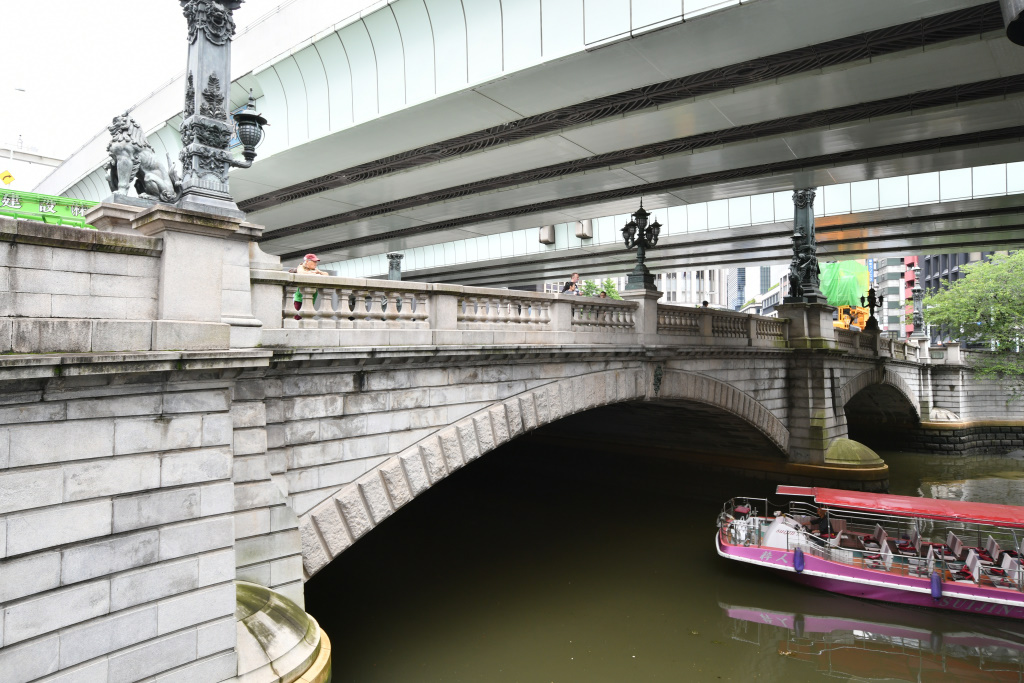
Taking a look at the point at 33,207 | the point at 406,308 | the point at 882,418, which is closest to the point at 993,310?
the point at 882,418

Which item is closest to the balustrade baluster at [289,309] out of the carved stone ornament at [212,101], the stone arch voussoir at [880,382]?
the carved stone ornament at [212,101]

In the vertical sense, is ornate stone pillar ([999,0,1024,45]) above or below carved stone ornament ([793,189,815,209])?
below

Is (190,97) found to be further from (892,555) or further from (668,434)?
(668,434)

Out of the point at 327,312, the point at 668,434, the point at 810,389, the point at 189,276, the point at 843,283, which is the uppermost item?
the point at 843,283

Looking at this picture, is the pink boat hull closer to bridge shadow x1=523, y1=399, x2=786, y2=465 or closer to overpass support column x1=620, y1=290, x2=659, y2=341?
bridge shadow x1=523, y1=399, x2=786, y2=465

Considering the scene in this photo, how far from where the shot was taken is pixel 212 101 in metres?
7.03

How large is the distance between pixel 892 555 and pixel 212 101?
52.4 feet

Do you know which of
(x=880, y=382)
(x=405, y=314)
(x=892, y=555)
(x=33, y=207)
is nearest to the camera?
(x=405, y=314)

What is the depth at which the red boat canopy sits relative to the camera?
13.4 m

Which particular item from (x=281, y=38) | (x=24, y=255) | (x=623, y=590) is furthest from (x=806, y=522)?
(x=281, y=38)

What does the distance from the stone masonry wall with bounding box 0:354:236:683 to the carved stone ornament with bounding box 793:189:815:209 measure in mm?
22946

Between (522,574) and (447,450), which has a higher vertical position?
(447,450)

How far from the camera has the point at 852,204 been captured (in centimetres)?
2508

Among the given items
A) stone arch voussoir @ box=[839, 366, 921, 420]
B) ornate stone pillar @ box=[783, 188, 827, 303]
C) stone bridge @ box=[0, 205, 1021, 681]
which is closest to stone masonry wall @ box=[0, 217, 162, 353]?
stone bridge @ box=[0, 205, 1021, 681]
